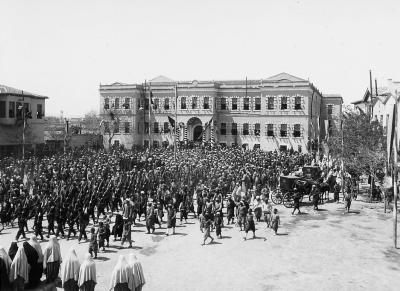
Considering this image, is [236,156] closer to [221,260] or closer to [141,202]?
[141,202]

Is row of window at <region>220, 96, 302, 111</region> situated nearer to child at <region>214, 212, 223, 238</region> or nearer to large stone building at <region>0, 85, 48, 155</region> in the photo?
large stone building at <region>0, 85, 48, 155</region>

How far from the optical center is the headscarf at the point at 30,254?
11309 mm

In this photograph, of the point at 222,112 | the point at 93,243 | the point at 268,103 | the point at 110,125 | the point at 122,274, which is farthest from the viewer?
the point at 110,125

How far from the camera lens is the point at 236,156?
38938mm

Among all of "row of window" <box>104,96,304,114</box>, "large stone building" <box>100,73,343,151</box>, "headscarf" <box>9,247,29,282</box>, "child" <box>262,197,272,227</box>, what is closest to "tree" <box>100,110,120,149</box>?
"large stone building" <box>100,73,343,151</box>

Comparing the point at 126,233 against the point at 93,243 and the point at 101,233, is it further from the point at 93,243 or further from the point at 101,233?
the point at 93,243

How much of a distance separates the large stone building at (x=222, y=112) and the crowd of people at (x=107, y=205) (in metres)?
22.0

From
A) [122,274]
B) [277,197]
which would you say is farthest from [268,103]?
[122,274]

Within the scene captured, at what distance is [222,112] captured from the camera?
190ft

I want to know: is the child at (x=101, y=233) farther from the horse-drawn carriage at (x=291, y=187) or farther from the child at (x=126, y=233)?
the horse-drawn carriage at (x=291, y=187)

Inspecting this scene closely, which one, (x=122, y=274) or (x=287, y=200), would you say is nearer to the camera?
(x=122, y=274)

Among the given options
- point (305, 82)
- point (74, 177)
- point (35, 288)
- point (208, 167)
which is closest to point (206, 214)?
point (35, 288)

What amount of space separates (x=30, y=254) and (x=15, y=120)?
3720 cm

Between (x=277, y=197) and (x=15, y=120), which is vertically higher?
(x=15, y=120)
